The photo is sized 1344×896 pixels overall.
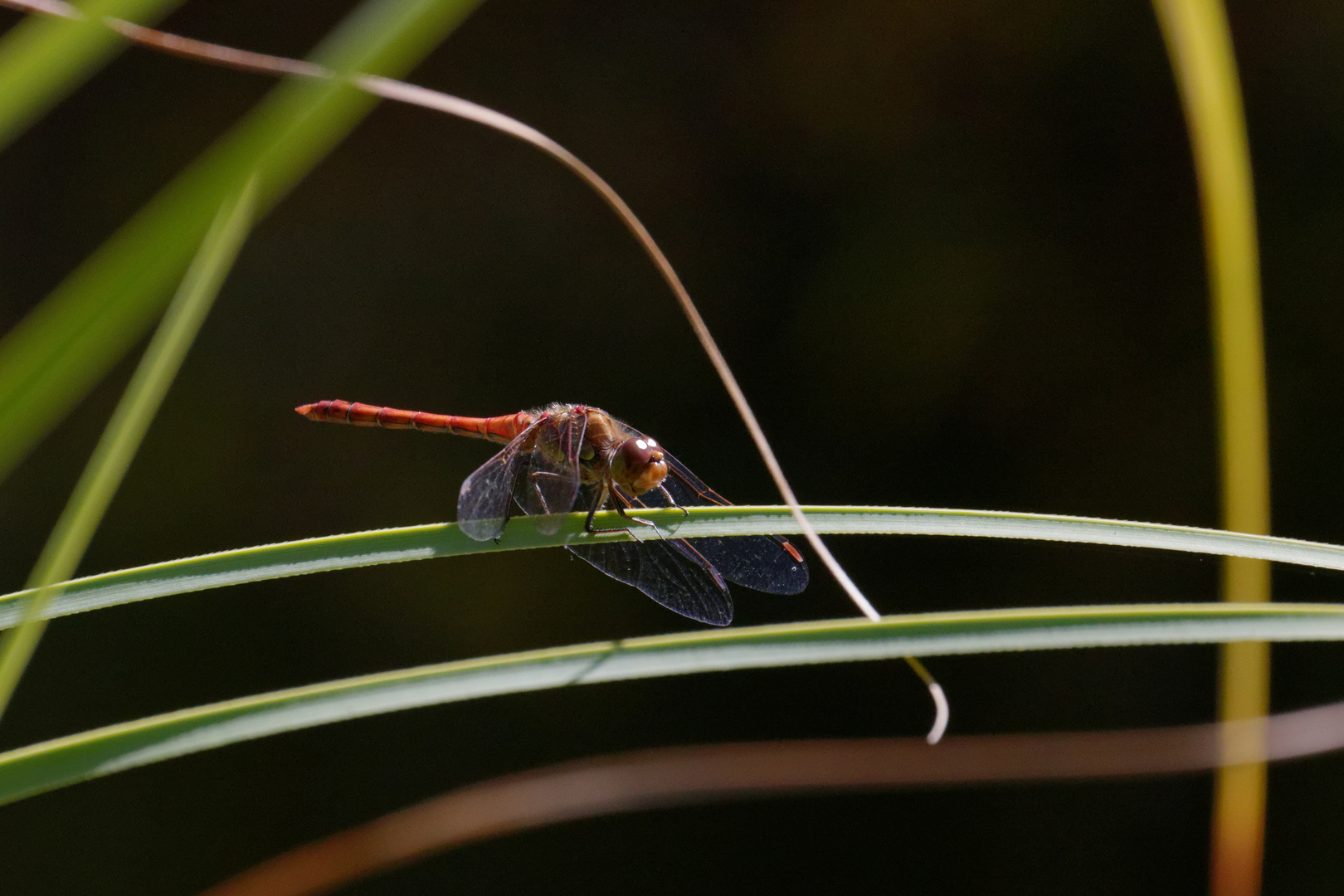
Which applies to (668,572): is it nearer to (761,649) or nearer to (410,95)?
(761,649)

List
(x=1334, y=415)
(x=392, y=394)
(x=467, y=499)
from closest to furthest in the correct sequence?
(x=467, y=499) → (x=1334, y=415) → (x=392, y=394)

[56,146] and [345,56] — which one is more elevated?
[56,146]

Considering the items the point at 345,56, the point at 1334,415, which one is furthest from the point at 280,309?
the point at 1334,415

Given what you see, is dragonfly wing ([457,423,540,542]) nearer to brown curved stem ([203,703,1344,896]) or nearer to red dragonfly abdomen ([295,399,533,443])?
red dragonfly abdomen ([295,399,533,443])

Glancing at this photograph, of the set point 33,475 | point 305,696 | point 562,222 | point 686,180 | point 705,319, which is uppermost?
point 686,180

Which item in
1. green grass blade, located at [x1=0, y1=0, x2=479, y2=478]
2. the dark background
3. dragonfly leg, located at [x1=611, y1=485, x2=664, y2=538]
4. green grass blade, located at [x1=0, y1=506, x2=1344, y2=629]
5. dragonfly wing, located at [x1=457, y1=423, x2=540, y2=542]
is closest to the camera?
green grass blade, located at [x1=0, y1=0, x2=479, y2=478]

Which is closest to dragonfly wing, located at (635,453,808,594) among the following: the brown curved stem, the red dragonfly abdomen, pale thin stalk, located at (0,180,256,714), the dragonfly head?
the dragonfly head

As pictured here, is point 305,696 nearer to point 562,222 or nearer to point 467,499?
point 467,499
